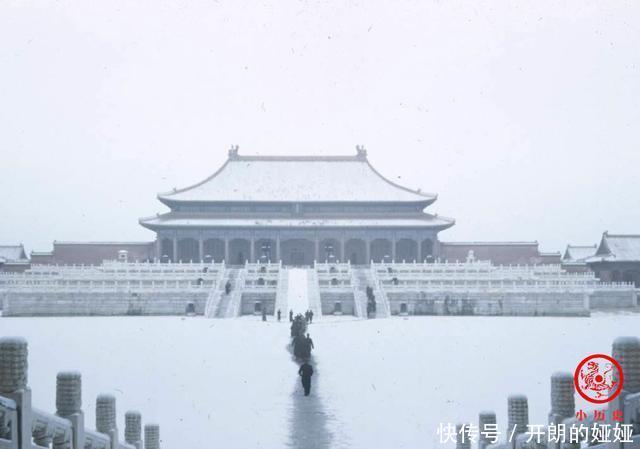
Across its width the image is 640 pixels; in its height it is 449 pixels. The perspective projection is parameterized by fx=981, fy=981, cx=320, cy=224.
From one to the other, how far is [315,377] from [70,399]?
34.7 ft

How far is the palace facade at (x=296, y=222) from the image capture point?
60.5 meters

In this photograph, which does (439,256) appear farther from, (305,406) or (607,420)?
(607,420)

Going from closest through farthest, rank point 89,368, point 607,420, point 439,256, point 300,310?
point 607,420 → point 89,368 → point 300,310 → point 439,256

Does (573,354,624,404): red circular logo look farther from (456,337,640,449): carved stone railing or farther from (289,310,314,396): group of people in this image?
(289,310,314,396): group of people

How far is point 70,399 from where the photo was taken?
956cm

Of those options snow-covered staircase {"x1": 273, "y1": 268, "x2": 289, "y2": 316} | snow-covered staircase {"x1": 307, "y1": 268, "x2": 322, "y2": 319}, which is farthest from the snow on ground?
snow-covered staircase {"x1": 273, "y1": 268, "x2": 289, "y2": 316}

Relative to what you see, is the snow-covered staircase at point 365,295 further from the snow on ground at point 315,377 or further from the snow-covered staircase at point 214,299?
the snow-covered staircase at point 214,299

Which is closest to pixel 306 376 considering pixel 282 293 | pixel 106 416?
pixel 106 416

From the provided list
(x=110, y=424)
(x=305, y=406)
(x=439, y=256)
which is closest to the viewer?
(x=110, y=424)

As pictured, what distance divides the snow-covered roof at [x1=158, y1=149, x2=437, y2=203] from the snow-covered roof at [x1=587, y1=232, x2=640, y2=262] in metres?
10.9

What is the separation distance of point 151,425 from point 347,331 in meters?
19.4

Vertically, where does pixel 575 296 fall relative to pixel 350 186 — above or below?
below

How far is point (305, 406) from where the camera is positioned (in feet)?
52.8

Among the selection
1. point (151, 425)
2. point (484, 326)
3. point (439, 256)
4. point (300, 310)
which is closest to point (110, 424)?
point (151, 425)
